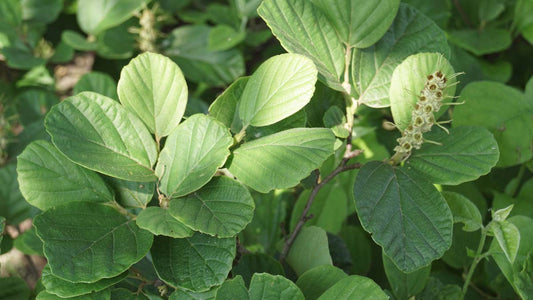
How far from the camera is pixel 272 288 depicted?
689 mm

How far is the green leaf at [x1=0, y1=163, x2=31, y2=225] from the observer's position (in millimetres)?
1071

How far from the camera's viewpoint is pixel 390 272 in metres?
0.92

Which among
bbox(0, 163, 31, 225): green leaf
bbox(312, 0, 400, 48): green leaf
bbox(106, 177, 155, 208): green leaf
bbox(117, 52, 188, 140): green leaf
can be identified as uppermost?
bbox(312, 0, 400, 48): green leaf

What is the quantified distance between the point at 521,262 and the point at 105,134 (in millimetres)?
672

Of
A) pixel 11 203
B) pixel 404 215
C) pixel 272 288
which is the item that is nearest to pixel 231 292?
pixel 272 288

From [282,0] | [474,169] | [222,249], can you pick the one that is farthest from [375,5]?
[222,249]

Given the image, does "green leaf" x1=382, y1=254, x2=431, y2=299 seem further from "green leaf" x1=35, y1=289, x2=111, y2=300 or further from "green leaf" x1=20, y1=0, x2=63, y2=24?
"green leaf" x1=20, y1=0, x2=63, y2=24

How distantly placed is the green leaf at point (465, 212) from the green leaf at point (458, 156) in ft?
0.35

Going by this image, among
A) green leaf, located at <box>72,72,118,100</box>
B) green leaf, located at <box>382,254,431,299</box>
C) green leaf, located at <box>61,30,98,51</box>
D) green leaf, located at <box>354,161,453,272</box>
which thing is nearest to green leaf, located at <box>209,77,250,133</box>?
green leaf, located at <box>354,161,453,272</box>

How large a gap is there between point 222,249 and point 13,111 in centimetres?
113

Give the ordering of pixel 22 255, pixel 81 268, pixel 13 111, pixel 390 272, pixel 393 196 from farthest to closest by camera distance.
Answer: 1. pixel 13 111
2. pixel 22 255
3. pixel 390 272
4. pixel 393 196
5. pixel 81 268

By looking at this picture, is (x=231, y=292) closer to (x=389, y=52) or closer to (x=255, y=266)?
(x=255, y=266)

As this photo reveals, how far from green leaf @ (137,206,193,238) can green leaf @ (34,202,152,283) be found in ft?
0.12

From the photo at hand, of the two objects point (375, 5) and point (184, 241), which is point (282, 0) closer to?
point (375, 5)
